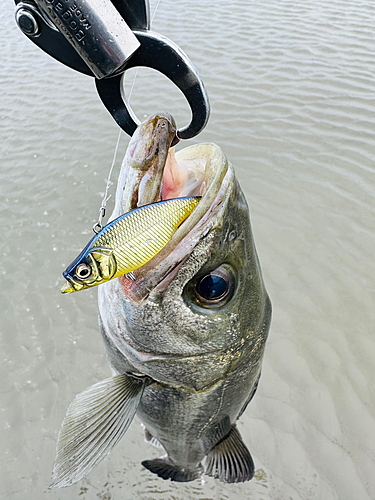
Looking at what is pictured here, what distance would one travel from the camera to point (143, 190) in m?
1.34

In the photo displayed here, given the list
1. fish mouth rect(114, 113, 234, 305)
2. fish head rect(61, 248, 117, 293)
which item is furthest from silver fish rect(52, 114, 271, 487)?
fish head rect(61, 248, 117, 293)

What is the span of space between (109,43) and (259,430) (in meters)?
3.02

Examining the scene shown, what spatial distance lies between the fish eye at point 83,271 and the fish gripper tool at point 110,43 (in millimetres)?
614

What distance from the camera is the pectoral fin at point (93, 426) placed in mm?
1532

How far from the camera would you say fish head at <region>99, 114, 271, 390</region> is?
1.37 meters

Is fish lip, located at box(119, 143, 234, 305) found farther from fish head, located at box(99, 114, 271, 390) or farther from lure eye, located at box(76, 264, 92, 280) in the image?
lure eye, located at box(76, 264, 92, 280)

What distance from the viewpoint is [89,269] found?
3.36ft

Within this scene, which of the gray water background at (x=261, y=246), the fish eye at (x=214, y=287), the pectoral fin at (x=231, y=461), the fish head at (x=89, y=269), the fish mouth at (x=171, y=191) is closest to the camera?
the fish head at (x=89, y=269)

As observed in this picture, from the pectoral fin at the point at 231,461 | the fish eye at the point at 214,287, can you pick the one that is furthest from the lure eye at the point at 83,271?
the pectoral fin at the point at 231,461

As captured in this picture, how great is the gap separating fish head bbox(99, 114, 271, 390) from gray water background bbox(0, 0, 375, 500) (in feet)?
6.08

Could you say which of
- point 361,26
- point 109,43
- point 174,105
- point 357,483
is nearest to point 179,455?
point 357,483

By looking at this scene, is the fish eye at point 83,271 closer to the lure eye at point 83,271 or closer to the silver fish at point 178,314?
the lure eye at point 83,271

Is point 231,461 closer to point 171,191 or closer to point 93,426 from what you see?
point 93,426

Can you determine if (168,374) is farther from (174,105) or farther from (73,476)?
(174,105)
